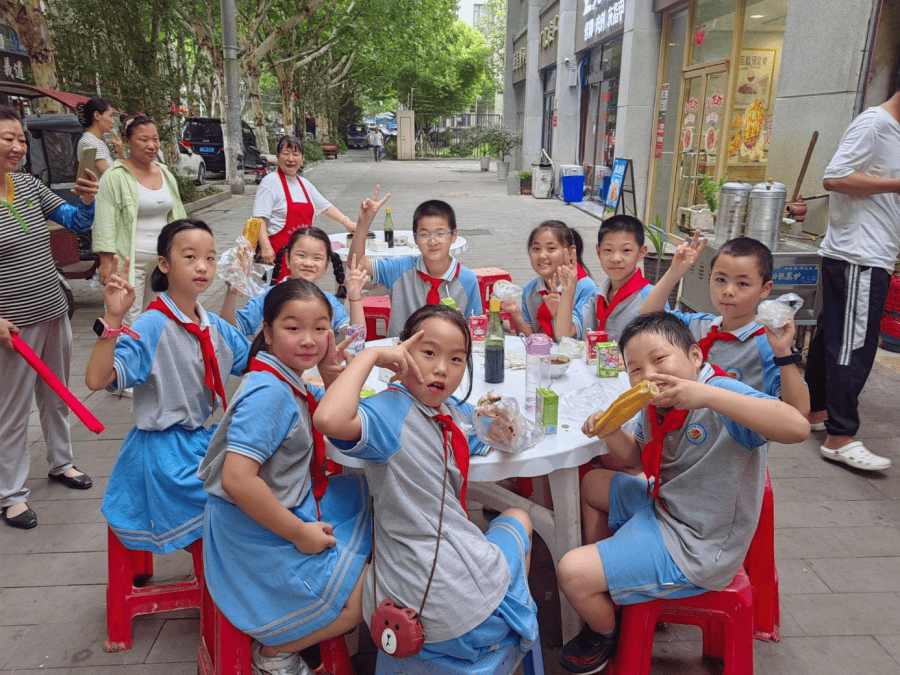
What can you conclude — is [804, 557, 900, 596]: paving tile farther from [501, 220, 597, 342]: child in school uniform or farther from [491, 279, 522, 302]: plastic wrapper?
[491, 279, 522, 302]: plastic wrapper

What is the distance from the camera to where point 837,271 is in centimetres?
379

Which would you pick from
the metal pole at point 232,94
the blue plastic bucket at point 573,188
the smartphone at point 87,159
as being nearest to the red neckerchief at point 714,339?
the smartphone at point 87,159

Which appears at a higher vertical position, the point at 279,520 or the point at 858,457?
the point at 279,520

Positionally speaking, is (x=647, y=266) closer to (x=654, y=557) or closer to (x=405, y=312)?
(x=405, y=312)

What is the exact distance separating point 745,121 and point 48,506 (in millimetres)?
8639

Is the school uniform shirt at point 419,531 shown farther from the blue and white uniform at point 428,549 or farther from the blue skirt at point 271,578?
the blue skirt at point 271,578

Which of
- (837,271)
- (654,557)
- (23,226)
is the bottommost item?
(654,557)

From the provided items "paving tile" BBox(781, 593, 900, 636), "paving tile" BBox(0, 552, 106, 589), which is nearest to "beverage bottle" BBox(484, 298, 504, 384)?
"paving tile" BBox(781, 593, 900, 636)

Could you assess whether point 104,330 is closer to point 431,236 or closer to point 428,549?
point 428,549

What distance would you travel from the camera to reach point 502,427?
2.12 metres

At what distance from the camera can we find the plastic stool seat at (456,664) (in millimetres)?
1809

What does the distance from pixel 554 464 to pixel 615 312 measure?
4.25ft

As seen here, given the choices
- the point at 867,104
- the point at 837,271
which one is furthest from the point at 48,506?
the point at 867,104

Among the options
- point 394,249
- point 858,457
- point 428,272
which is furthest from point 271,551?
point 394,249
